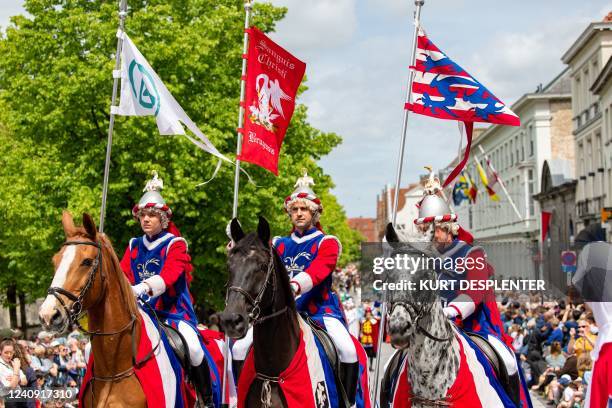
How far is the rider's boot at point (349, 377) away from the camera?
322 inches

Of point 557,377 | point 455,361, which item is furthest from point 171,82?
point 455,361

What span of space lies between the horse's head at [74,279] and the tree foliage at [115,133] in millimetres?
16829

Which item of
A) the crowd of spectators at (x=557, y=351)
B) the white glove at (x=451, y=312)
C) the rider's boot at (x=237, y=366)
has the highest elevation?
the white glove at (x=451, y=312)

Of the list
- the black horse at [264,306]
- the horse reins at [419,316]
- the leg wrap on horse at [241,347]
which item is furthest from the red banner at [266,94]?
the horse reins at [419,316]

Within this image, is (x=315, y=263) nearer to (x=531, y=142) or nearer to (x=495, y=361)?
(x=495, y=361)

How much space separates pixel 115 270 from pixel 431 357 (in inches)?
104

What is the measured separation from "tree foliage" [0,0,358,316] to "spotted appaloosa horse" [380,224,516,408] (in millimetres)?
17379

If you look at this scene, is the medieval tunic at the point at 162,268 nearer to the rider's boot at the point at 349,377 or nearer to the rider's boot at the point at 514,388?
the rider's boot at the point at 349,377

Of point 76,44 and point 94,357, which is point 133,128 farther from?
point 94,357

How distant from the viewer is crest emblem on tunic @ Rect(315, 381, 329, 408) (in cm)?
750

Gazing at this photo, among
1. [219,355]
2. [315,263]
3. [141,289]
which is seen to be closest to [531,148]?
[219,355]

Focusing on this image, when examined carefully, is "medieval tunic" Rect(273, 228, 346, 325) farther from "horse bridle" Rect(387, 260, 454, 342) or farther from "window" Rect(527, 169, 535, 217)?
"window" Rect(527, 169, 535, 217)

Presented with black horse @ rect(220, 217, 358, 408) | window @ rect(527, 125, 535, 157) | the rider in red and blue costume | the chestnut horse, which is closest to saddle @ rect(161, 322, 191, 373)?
the chestnut horse

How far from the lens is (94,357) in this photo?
7.50m
